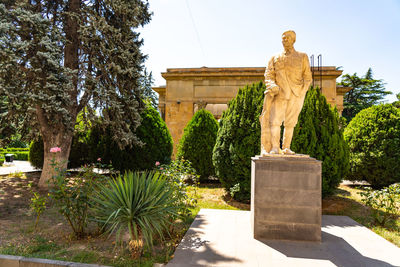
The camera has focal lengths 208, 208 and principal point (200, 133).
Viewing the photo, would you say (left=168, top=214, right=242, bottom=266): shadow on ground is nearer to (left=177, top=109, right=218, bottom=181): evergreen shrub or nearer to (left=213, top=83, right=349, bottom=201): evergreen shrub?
(left=213, top=83, right=349, bottom=201): evergreen shrub

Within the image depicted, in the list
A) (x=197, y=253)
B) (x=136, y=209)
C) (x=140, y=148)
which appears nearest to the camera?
(x=136, y=209)

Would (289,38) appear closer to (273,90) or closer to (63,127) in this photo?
(273,90)

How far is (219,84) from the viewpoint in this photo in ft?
53.9

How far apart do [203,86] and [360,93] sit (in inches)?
1020

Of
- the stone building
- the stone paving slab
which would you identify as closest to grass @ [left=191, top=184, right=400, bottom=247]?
the stone paving slab

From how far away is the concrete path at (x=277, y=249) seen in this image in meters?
3.37

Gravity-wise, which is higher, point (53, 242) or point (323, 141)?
point (323, 141)

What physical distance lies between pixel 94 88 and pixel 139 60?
2277 mm

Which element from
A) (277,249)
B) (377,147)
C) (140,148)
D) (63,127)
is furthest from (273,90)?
(63,127)

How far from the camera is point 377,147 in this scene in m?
8.77

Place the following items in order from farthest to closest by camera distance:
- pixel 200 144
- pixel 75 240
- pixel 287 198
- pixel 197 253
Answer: pixel 200 144, pixel 287 198, pixel 75 240, pixel 197 253

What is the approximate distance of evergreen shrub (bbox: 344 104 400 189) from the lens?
8.47 meters

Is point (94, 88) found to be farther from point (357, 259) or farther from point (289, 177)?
point (357, 259)

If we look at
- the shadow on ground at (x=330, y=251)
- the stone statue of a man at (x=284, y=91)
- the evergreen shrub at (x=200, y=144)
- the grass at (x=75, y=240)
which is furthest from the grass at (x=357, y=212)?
the evergreen shrub at (x=200, y=144)
